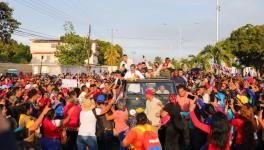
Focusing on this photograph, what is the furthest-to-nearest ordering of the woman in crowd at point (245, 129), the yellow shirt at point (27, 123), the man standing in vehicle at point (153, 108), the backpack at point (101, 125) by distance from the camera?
the man standing in vehicle at point (153, 108)
the backpack at point (101, 125)
the yellow shirt at point (27, 123)
the woman in crowd at point (245, 129)

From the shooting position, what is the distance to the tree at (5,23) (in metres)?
49.8

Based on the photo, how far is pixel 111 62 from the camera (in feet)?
356

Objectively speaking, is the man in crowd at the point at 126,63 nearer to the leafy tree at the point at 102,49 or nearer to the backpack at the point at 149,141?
the backpack at the point at 149,141

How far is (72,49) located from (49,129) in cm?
6528

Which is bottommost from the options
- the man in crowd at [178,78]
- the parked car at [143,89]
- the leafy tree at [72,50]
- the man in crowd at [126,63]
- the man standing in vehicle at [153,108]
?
the man standing in vehicle at [153,108]

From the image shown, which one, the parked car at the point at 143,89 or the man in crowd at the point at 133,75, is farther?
the man in crowd at the point at 133,75

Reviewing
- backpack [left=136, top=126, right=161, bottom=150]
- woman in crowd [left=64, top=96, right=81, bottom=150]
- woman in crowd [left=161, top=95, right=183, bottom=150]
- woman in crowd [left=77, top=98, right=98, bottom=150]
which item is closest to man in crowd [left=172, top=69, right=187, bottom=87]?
woman in crowd [left=161, top=95, right=183, bottom=150]

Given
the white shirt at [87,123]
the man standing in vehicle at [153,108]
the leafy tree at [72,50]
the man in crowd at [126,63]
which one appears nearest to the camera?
the white shirt at [87,123]

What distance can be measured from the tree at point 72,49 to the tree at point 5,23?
1762 cm

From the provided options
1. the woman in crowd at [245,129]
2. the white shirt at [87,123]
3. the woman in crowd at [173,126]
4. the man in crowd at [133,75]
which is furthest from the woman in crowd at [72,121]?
the woman in crowd at [245,129]

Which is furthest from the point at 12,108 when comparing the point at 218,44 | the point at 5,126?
the point at 218,44

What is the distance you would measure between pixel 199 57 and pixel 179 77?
1347 inches

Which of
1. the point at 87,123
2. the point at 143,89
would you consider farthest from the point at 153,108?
the point at 87,123

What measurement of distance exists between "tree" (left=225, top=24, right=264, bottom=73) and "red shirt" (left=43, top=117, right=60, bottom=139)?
55.8 m
